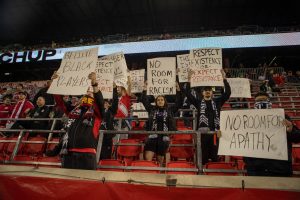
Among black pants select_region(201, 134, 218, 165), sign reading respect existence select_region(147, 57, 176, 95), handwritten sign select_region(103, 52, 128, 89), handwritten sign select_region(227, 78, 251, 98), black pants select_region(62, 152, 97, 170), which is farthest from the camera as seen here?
handwritten sign select_region(227, 78, 251, 98)

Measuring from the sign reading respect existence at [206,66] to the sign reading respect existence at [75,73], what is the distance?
208cm

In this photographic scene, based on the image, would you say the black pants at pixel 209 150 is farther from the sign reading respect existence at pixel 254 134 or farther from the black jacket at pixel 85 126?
the black jacket at pixel 85 126

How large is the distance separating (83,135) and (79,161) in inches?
13.3

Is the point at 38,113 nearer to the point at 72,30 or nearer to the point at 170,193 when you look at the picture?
the point at 170,193

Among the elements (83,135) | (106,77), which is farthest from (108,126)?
(83,135)

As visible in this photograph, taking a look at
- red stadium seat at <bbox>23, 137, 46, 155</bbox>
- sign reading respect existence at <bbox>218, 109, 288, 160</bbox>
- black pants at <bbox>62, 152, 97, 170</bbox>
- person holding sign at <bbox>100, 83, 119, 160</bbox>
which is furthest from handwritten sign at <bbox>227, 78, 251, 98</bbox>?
red stadium seat at <bbox>23, 137, 46, 155</bbox>

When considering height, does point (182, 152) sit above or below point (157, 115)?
below

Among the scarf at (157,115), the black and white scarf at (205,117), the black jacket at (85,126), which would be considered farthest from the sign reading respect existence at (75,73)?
the black and white scarf at (205,117)

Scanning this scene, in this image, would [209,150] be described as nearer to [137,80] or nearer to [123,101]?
[123,101]

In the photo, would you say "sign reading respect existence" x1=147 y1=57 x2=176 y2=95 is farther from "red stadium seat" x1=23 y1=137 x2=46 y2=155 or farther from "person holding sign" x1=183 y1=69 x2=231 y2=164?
"red stadium seat" x1=23 y1=137 x2=46 y2=155

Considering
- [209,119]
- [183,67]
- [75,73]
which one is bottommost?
[209,119]

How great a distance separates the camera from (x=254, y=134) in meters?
2.98

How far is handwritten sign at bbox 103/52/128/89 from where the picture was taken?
553 centimetres

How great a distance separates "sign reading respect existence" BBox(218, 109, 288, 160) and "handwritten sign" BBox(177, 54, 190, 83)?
3158mm
